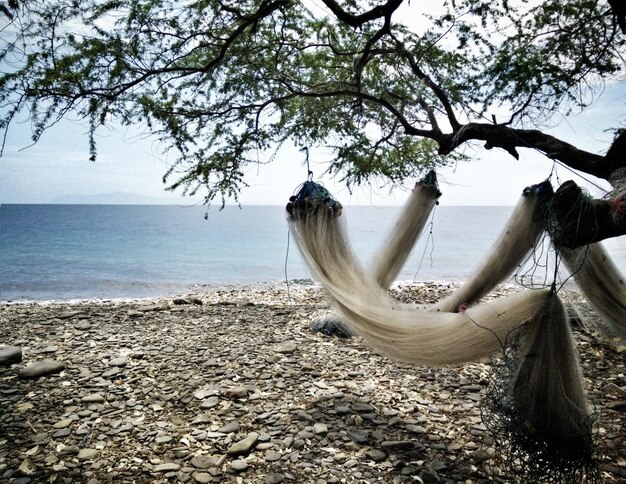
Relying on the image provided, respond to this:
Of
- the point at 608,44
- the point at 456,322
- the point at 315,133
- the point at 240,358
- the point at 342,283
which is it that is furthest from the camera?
the point at 315,133

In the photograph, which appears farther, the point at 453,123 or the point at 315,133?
the point at 315,133

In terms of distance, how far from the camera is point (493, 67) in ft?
15.2

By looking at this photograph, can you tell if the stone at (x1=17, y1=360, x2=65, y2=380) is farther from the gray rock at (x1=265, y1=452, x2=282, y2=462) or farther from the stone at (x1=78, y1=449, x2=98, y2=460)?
the gray rock at (x1=265, y1=452, x2=282, y2=462)

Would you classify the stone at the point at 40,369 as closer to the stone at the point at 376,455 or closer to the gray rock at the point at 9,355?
the gray rock at the point at 9,355

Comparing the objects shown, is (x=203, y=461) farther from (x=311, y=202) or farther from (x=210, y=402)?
(x=311, y=202)

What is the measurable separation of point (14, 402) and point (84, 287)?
11045 mm

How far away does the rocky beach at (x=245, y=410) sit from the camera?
265cm

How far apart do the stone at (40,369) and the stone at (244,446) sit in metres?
2.41

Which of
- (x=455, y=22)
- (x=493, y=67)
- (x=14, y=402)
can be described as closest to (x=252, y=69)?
(x=455, y=22)

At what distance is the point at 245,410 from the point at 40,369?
2.30 metres

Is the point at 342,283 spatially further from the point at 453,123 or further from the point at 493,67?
the point at 493,67

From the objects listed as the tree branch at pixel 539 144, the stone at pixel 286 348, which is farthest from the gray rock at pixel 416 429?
the tree branch at pixel 539 144

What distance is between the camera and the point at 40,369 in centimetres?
404

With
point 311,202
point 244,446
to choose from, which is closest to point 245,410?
point 244,446
